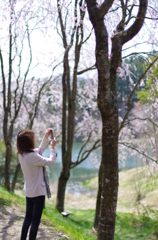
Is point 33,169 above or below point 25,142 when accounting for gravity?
below

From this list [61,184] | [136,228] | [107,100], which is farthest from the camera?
[61,184]

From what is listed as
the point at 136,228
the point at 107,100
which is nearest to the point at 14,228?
the point at 107,100

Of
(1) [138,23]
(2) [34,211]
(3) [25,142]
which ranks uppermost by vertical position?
(1) [138,23]

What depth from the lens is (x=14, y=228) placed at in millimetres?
4238

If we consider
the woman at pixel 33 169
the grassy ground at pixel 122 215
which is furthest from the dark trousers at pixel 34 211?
the grassy ground at pixel 122 215

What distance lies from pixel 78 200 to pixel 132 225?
23.9 feet

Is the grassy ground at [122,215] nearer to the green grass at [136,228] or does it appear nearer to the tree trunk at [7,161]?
the green grass at [136,228]

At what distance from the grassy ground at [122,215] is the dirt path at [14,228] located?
0.16 metres

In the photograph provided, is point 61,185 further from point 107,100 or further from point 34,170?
point 107,100

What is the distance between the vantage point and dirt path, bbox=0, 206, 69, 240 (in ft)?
12.9

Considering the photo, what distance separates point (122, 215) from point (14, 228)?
6758mm

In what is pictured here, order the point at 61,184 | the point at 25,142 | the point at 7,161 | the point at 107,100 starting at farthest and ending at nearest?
the point at 61,184
the point at 7,161
the point at 107,100
the point at 25,142

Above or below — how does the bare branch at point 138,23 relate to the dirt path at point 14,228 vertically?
above

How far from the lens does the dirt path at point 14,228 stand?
394 centimetres
